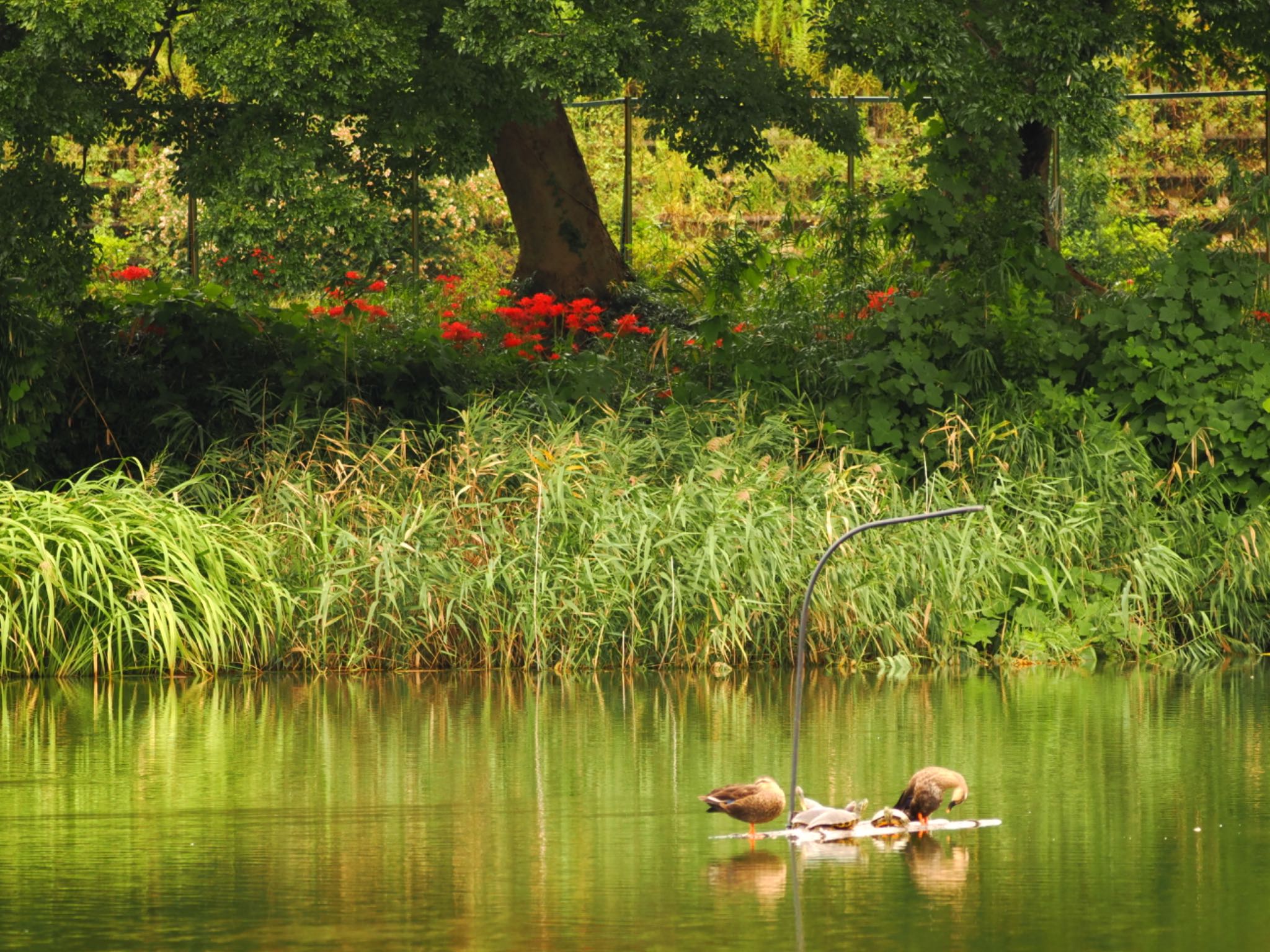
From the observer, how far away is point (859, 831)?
823 cm

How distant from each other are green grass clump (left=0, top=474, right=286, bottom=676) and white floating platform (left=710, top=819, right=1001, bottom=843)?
19.0 ft

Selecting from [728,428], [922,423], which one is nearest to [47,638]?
[728,428]

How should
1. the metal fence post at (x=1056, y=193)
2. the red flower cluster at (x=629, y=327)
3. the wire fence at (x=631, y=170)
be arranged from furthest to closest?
the wire fence at (x=631, y=170) < the metal fence post at (x=1056, y=193) < the red flower cluster at (x=629, y=327)

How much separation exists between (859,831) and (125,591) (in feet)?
22.0

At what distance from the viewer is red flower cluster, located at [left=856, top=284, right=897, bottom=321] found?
17.6m

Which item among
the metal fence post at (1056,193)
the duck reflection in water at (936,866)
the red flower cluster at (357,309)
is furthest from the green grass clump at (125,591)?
the metal fence post at (1056,193)

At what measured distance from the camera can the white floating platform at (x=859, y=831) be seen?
820 cm

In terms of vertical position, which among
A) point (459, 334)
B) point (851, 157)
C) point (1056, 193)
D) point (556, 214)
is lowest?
point (459, 334)

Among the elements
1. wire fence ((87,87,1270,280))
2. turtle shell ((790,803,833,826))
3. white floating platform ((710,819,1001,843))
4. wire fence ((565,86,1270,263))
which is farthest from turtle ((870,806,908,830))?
wire fence ((565,86,1270,263))

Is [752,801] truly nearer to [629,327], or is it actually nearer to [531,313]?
[629,327]

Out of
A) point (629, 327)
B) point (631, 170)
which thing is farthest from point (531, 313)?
point (631, 170)

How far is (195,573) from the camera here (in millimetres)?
13383

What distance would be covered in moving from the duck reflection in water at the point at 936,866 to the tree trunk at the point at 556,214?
13.7m

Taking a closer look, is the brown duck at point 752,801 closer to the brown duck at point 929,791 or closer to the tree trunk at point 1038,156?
the brown duck at point 929,791
